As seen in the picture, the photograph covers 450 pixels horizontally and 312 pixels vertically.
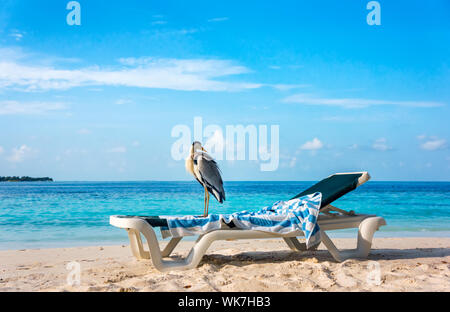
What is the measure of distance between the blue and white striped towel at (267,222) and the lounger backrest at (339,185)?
11 cm

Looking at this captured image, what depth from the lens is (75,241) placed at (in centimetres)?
790

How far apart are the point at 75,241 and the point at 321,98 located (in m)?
20.5

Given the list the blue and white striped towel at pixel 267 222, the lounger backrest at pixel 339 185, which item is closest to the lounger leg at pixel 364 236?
the lounger backrest at pixel 339 185

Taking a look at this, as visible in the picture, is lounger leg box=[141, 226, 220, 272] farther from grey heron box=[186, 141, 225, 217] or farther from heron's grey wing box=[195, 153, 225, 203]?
heron's grey wing box=[195, 153, 225, 203]

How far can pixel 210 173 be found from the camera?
4.66 metres

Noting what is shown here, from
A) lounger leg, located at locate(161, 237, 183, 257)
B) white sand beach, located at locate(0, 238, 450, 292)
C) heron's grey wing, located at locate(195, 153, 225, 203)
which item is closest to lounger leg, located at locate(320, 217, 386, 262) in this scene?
white sand beach, located at locate(0, 238, 450, 292)

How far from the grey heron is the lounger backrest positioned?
3.60ft

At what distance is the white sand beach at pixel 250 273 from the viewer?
3.49m

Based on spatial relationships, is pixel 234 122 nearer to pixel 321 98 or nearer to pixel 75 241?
pixel 321 98

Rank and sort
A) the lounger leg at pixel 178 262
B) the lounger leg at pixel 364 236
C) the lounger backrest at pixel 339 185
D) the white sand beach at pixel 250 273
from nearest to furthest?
the white sand beach at pixel 250 273, the lounger leg at pixel 178 262, the lounger backrest at pixel 339 185, the lounger leg at pixel 364 236

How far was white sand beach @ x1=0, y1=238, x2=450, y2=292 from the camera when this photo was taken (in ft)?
11.4

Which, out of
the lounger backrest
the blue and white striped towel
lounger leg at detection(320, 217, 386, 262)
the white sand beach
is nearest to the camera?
the white sand beach

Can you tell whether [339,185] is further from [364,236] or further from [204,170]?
[204,170]

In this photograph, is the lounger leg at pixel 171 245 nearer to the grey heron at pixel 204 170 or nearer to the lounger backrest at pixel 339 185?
the grey heron at pixel 204 170
